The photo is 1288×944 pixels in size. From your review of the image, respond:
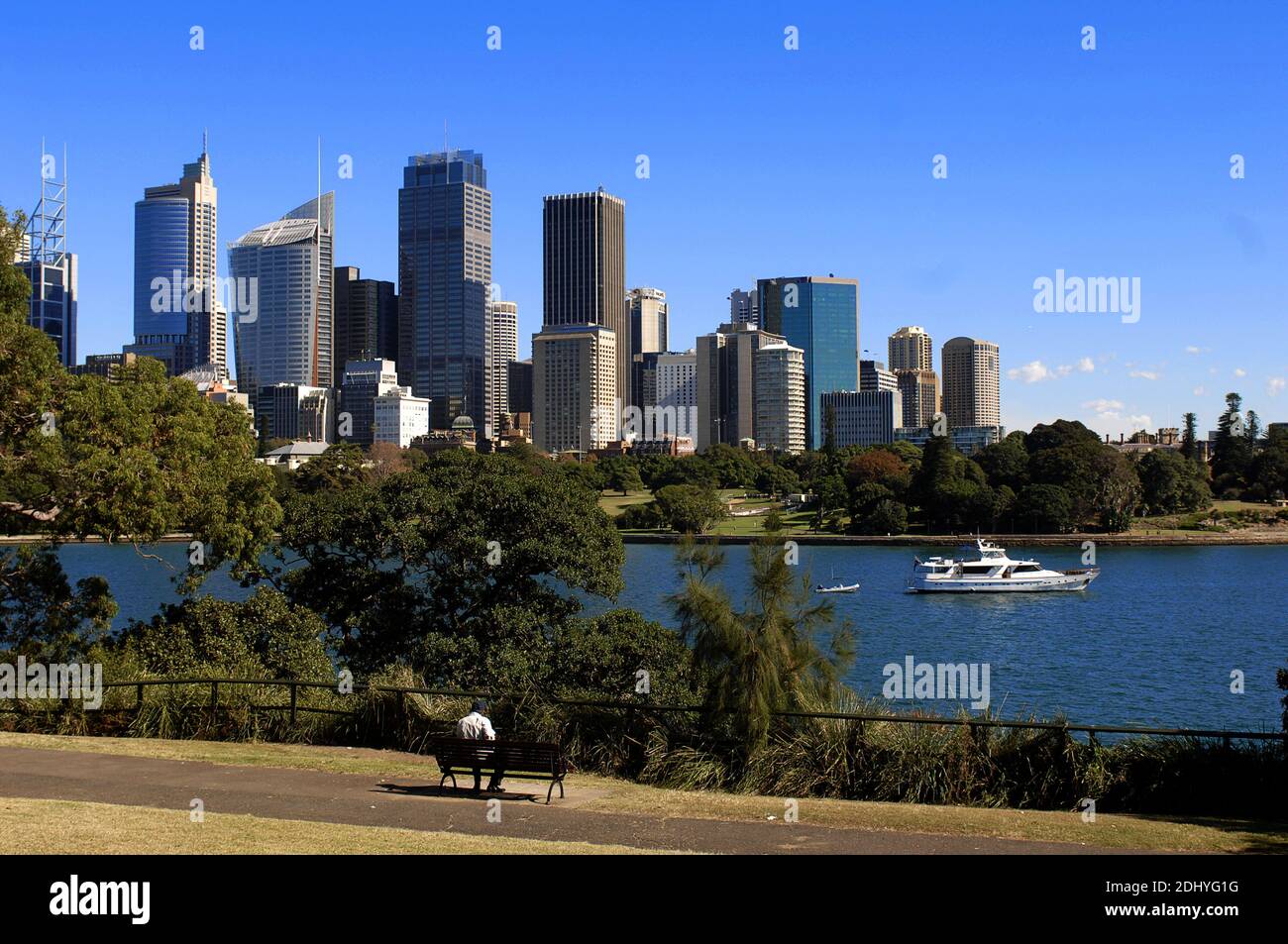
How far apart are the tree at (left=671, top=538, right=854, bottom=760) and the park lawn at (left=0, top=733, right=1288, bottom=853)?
1.13m

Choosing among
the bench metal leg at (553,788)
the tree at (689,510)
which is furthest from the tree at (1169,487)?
the bench metal leg at (553,788)

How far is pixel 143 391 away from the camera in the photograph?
2234 centimetres

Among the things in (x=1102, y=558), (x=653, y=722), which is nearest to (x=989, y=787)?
(x=653, y=722)

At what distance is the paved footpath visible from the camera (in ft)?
38.8

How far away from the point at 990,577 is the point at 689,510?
43621 millimetres

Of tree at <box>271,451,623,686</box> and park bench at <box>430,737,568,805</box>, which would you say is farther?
tree at <box>271,451,623,686</box>

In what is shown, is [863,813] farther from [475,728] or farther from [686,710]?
[475,728]

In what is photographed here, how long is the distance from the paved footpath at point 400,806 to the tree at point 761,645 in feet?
7.06

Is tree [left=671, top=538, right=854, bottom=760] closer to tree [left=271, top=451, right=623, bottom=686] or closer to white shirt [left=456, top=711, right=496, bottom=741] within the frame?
white shirt [left=456, top=711, right=496, bottom=741]

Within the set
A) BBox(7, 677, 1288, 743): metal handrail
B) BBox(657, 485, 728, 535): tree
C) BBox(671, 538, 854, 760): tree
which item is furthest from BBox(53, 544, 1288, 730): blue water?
BBox(657, 485, 728, 535): tree

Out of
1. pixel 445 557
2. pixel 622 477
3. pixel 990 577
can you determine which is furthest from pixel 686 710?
pixel 622 477

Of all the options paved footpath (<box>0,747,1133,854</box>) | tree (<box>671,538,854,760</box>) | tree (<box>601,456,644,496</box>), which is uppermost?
tree (<box>601,456,644,496</box>)

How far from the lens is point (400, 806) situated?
43.3 feet

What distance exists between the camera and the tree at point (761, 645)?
48.6ft
